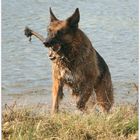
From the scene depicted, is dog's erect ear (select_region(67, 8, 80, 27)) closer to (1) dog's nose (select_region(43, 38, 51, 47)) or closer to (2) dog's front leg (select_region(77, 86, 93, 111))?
(1) dog's nose (select_region(43, 38, 51, 47))

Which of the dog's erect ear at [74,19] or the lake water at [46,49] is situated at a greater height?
the dog's erect ear at [74,19]

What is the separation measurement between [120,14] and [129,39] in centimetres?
147

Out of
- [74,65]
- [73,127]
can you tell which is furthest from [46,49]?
[73,127]

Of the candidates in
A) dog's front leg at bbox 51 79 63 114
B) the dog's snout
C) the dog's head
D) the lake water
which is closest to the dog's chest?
dog's front leg at bbox 51 79 63 114

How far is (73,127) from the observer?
6.48 metres

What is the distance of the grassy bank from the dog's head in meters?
1.46

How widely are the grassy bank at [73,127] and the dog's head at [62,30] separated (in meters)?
1.46

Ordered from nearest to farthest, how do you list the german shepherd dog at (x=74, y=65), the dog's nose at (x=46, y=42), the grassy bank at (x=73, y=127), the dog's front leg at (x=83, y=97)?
1. the grassy bank at (x=73, y=127)
2. the dog's nose at (x=46, y=42)
3. the german shepherd dog at (x=74, y=65)
4. the dog's front leg at (x=83, y=97)

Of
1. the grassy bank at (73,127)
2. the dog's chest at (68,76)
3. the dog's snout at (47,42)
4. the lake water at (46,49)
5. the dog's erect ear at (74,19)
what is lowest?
the lake water at (46,49)

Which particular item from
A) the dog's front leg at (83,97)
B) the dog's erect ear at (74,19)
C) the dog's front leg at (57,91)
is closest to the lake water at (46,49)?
the dog's front leg at (83,97)

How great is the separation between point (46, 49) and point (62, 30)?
12.9 ft

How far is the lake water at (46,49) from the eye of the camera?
35.4 ft

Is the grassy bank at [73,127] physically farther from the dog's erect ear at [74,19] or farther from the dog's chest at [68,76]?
the dog's erect ear at [74,19]

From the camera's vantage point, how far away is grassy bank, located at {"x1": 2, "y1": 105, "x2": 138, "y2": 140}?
637 cm
